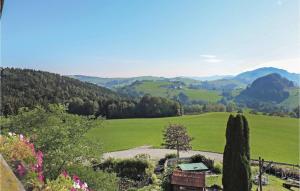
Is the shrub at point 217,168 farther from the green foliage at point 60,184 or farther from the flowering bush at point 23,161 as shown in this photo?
the green foliage at point 60,184

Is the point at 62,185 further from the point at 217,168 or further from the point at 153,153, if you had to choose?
the point at 153,153

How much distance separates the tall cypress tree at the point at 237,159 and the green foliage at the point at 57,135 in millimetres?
13245

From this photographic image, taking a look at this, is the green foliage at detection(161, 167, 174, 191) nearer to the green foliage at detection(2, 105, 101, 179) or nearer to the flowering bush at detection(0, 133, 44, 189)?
the green foliage at detection(2, 105, 101, 179)

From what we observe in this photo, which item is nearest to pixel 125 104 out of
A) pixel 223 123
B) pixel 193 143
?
pixel 223 123

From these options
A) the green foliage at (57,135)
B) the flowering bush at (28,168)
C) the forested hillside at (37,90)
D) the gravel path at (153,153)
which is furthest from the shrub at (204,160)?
the forested hillside at (37,90)

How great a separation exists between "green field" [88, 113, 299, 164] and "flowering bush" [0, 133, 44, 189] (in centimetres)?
4525

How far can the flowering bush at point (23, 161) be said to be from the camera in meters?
5.25

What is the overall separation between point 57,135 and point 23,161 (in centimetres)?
634

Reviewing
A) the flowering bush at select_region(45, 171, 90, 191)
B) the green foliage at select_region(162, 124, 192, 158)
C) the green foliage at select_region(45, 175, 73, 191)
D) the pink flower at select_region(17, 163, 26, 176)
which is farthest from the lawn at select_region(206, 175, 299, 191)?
the pink flower at select_region(17, 163, 26, 176)

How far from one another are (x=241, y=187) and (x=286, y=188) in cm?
1235

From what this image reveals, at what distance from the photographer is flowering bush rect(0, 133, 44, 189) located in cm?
525

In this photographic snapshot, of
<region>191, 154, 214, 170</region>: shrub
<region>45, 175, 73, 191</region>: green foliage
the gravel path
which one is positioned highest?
<region>45, 175, 73, 191</region>: green foliage

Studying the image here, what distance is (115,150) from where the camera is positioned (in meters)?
62.1

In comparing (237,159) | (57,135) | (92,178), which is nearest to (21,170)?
(57,135)
